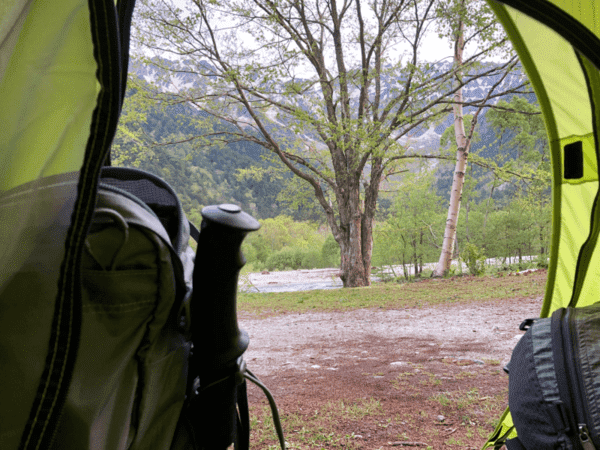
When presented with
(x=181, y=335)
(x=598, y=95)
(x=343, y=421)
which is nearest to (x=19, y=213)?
(x=181, y=335)

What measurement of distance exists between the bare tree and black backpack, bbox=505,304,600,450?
5.98m

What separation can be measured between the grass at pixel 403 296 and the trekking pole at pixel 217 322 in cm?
523

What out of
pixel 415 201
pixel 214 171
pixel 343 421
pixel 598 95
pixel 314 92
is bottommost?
pixel 343 421

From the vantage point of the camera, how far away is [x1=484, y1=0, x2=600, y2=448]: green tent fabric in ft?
4.07

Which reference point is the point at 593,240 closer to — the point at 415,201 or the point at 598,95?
the point at 598,95

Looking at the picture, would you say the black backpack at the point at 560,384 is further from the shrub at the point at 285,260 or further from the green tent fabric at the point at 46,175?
the shrub at the point at 285,260

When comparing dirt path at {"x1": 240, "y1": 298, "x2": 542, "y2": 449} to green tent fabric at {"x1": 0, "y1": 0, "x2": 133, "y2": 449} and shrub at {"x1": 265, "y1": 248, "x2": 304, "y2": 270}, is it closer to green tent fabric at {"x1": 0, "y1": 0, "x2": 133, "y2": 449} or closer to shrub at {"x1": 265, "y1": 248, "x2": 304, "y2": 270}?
green tent fabric at {"x1": 0, "y1": 0, "x2": 133, "y2": 449}

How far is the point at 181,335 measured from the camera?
666mm

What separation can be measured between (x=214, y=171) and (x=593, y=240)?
104ft

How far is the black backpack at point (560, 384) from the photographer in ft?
3.00

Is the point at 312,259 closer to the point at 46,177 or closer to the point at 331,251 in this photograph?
the point at 331,251

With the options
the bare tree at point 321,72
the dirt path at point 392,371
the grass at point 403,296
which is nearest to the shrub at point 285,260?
the bare tree at point 321,72

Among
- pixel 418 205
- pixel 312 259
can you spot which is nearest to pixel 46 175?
pixel 418 205

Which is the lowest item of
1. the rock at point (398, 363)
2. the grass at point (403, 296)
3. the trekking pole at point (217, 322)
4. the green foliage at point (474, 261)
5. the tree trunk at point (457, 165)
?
the rock at point (398, 363)
